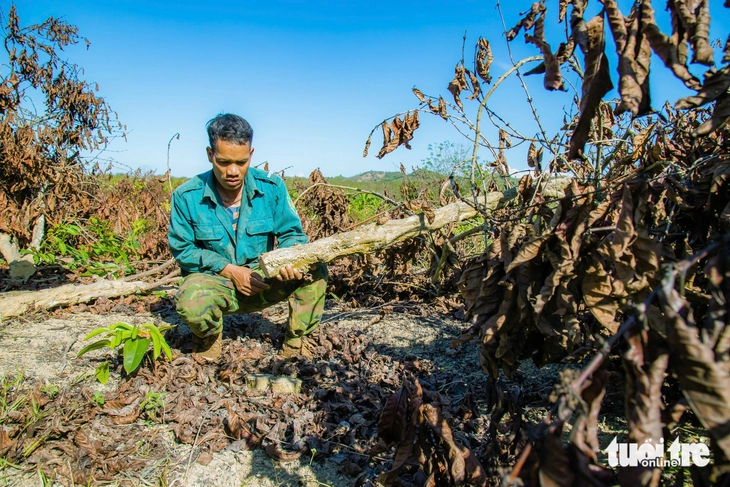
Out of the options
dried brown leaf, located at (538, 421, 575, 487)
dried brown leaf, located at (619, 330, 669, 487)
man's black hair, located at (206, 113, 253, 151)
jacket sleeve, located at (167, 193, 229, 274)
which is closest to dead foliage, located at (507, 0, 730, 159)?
dried brown leaf, located at (619, 330, 669, 487)

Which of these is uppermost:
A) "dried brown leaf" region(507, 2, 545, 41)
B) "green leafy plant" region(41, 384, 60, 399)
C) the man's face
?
"dried brown leaf" region(507, 2, 545, 41)

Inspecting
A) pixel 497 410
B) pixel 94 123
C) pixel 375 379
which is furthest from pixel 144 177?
pixel 497 410

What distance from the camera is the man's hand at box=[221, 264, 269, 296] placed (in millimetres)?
3164

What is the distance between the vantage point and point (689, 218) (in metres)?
1.81

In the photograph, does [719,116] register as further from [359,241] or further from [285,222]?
[285,222]

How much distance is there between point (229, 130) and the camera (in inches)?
121

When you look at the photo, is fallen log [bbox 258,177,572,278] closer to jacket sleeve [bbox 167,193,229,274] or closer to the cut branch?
jacket sleeve [bbox 167,193,229,274]

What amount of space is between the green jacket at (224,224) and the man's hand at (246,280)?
0.12 metres

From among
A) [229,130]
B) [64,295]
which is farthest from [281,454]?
[64,295]

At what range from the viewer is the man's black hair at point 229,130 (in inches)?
121

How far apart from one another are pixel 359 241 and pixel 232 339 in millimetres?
1393

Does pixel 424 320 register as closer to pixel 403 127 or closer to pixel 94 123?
pixel 403 127

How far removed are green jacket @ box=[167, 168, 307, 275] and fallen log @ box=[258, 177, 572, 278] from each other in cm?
51

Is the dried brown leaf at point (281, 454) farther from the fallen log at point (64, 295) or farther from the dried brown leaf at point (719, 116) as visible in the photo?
the fallen log at point (64, 295)
